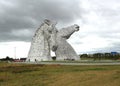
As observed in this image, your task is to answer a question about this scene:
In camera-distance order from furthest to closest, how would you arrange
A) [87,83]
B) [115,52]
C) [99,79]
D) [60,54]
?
[115,52] < [60,54] < [99,79] < [87,83]

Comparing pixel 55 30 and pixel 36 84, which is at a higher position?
pixel 55 30

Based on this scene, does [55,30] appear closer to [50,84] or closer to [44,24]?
[44,24]

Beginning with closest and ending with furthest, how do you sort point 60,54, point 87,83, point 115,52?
1. point 87,83
2. point 60,54
3. point 115,52

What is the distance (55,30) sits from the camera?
94.4 metres

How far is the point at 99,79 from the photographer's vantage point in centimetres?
3244

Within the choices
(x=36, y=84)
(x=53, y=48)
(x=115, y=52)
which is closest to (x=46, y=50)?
(x=53, y=48)

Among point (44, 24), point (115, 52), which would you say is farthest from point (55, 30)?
point (115, 52)

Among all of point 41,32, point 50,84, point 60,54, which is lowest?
point 50,84

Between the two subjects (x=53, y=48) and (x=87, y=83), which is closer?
(x=87, y=83)

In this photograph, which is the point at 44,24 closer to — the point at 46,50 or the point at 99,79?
the point at 46,50

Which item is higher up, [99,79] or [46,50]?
[46,50]

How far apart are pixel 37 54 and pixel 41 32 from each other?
6.74 m

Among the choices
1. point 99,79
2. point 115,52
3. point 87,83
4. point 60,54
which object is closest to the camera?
point 87,83

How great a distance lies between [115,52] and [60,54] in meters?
38.8
